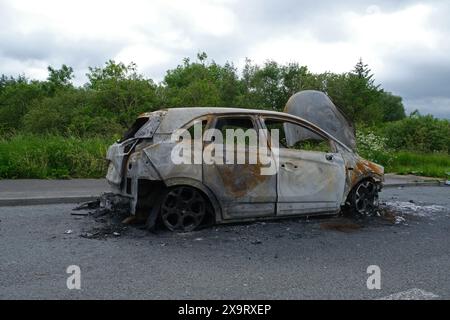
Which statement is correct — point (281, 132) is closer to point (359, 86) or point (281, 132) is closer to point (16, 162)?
point (16, 162)

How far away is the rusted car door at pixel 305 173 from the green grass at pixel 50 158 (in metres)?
6.44

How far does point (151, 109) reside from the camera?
33375mm

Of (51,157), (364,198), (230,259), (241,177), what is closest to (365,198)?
(364,198)

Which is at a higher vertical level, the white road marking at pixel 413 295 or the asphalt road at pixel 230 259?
the asphalt road at pixel 230 259

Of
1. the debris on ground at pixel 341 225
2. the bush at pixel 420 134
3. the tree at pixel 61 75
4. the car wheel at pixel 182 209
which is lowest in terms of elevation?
the debris on ground at pixel 341 225

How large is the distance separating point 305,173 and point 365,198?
4.35 ft

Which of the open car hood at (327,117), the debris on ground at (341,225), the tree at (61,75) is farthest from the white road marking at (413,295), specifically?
the tree at (61,75)

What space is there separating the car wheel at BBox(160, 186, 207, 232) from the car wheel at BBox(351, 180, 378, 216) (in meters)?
2.51

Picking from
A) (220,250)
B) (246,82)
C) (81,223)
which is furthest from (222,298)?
(246,82)

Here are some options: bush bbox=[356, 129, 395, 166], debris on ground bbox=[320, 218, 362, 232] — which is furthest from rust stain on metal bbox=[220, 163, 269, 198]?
bush bbox=[356, 129, 395, 166]

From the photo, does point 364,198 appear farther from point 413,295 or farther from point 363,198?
point 413,295

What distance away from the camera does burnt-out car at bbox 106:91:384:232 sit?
5703 mm

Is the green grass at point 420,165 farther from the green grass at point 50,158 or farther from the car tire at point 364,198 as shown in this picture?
the green grass at point 50,158

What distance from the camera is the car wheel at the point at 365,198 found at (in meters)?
6.97
